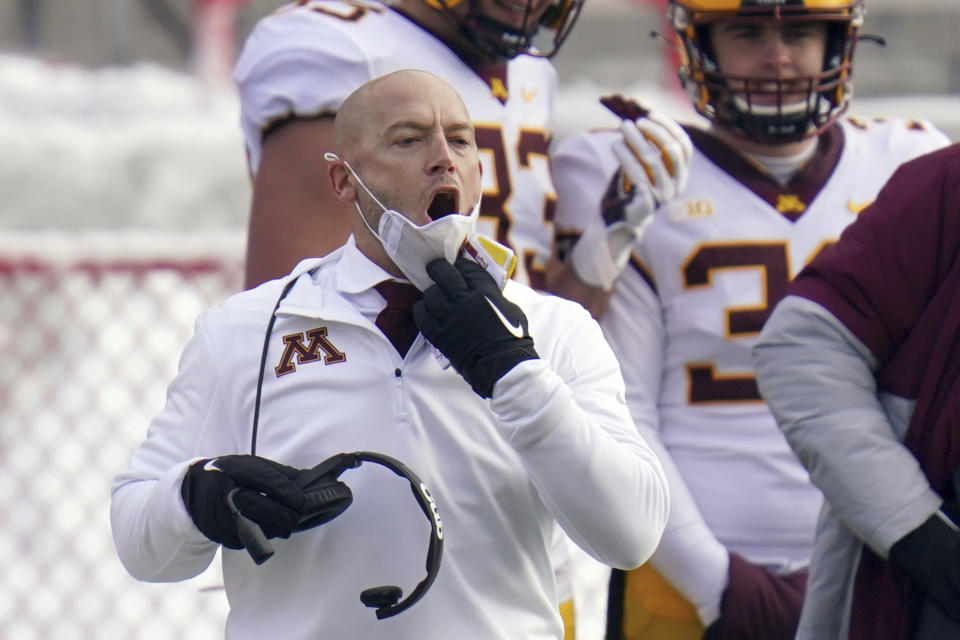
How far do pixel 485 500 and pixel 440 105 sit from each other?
18.3 inches

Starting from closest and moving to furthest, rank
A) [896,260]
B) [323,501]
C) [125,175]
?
1. [323,501]
2. [896,260]
3. [125,175]

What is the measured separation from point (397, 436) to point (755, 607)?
2.91ft

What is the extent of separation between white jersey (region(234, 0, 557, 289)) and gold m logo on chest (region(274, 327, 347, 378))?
661 millimetres

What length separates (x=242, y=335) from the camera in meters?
1.90

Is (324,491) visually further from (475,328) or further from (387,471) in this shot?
(475,328)

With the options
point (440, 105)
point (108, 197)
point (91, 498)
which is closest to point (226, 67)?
point (108, 197)

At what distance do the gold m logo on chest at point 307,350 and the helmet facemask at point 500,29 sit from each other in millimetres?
787

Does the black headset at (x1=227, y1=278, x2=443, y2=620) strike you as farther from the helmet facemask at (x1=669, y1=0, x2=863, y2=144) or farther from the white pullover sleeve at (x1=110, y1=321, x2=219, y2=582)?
the helmet facemask at (x1=669, y1=0, x2=863, y2=144)

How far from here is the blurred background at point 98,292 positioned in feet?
12.2

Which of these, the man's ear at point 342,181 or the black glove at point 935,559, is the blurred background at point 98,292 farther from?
the black glove at point 935,559

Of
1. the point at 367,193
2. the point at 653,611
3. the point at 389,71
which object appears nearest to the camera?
the point at 367,193

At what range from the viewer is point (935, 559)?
2021 millimetres

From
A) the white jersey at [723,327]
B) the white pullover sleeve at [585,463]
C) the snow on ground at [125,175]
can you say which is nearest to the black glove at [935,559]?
the white pullover sleeve at [585,463]

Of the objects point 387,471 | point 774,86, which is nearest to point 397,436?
point 387,471
